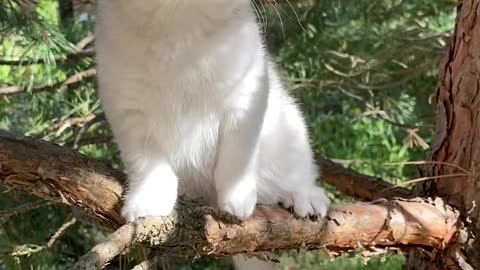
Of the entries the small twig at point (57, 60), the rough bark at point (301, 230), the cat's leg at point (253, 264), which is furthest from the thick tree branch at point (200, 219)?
the small twig at point (57, 60)

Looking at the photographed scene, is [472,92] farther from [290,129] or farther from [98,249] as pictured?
[98,249]

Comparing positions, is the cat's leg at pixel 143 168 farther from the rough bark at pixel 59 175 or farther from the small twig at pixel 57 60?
the small twig at pixel 57 60

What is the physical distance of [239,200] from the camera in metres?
1.19

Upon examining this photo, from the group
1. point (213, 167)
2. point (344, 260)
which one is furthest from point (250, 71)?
point (344, 260)

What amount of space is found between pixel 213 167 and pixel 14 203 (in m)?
0.62

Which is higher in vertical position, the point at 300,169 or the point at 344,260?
the point at 300,169

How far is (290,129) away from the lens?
142 centimetres

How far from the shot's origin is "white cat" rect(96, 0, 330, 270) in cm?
116

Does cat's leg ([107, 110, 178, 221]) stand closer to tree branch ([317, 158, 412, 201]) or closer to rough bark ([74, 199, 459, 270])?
rough bark ([74, 199, 459, 270])

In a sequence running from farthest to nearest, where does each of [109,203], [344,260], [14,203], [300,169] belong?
1. [344,260]
2. [14,203]
3. [300,169]
4. [109,203]

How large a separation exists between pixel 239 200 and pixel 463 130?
0.47 metres

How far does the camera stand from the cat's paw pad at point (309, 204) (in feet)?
4.11

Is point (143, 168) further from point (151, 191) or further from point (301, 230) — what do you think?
point (301, 230)

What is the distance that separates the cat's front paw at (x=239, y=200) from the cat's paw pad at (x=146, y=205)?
9cm
